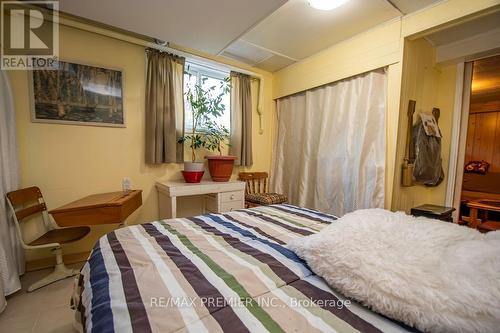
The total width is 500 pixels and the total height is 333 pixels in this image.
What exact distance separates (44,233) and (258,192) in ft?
7.37

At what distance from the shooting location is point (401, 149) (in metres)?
1.96

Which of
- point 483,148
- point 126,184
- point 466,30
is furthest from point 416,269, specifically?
point 483,148

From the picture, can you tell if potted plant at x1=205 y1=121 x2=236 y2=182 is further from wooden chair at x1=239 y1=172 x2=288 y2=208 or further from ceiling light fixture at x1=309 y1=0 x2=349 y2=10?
ceiling light fixture at x1=309 y1=0 x2=349 y2=10

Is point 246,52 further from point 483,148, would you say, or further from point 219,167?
point 483,148

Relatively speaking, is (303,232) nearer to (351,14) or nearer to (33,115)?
(351,14)

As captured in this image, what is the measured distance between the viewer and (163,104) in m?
2.24

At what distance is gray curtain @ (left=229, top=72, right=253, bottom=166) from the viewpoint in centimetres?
278

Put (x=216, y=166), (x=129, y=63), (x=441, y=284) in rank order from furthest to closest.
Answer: (x=216, y=166) → (x=129, y=63) → (x=441, y=284)

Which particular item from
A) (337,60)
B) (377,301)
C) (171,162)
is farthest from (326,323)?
(337,60)

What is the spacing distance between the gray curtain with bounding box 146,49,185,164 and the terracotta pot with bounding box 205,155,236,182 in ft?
1.28

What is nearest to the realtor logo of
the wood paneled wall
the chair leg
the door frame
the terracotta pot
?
the chair leg

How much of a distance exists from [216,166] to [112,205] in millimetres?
1108

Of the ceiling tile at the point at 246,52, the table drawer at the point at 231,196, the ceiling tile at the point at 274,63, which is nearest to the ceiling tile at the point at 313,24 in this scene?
the ceiling tile at the point at 246,52

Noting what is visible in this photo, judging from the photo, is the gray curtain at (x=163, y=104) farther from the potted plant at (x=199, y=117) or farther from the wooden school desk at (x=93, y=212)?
the wooden school desk at (x=93, y=212)
